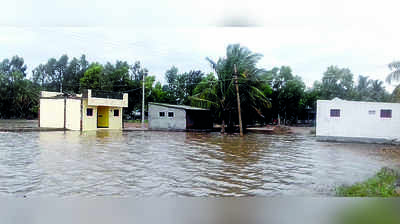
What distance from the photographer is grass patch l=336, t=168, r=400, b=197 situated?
2.99 metres

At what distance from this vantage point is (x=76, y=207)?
103 inches

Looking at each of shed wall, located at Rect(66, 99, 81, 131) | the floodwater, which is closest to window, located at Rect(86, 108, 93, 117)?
shed wall, located at Rect(66, 99, 81, 131)

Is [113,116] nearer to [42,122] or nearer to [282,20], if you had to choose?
[42,122]

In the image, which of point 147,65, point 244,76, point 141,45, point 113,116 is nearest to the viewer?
point 141,45

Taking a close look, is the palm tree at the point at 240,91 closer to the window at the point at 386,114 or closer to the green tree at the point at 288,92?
the green tree at the point at 288,92

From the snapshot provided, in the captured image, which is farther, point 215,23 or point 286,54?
point 286,54

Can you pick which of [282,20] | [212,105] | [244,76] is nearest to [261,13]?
[282,20]

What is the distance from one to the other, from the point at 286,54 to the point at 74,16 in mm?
2619

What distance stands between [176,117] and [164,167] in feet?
9.94

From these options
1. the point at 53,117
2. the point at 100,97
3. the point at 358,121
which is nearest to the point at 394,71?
the point at 358,121

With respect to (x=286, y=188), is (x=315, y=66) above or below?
above

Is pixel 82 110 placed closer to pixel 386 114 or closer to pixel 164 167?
pixel 164 167

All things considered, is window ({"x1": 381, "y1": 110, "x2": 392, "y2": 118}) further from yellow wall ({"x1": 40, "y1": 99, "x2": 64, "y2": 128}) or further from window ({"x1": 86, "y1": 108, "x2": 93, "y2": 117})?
yellow wall ({"x1": 40, "y1": 99, "x2": 64, "y2": 128})

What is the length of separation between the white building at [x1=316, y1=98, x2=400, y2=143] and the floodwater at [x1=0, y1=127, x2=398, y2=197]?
0.78ft
